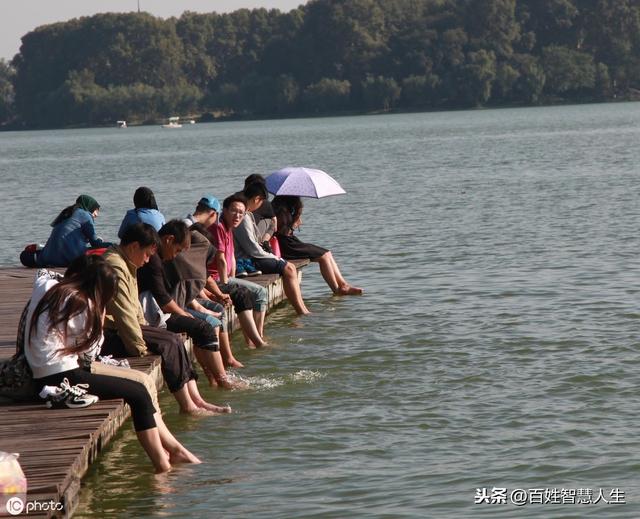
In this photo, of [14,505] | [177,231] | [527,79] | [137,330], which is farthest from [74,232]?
[527,79]

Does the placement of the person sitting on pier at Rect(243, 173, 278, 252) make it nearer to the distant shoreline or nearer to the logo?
the logo

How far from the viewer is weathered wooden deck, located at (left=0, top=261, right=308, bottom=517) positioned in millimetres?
7148

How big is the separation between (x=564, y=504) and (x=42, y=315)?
3179mm

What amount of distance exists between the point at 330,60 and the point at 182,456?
142233 millimetres

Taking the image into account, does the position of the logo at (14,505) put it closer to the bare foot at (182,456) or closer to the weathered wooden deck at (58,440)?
the weathered wooden deck at (58,440)

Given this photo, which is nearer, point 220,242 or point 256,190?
point 220,242

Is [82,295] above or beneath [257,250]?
above

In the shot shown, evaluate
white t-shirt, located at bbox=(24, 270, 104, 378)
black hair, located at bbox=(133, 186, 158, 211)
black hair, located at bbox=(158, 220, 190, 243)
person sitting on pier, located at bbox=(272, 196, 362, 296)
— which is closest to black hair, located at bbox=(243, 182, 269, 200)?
black hair, located at bbox=(133, 186, 158, 211)

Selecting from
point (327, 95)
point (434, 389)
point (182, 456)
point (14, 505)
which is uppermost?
point (14, 505)

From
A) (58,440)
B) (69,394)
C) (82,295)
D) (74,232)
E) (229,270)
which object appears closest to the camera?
(82,295)

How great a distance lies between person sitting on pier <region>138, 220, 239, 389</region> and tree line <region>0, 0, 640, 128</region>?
128365 millimetres

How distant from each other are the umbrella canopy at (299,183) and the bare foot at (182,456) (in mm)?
6336

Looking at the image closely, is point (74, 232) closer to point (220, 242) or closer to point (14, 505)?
point (220, 242)

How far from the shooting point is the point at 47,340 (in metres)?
7.73
